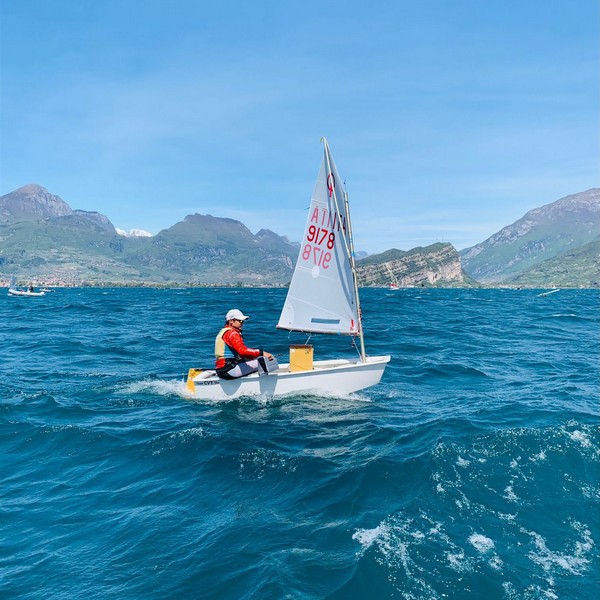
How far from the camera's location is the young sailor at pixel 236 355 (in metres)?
18.0

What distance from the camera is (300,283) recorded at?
20.3 m

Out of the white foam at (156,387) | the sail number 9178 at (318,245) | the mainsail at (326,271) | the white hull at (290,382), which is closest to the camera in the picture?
the white hull at (290,382)

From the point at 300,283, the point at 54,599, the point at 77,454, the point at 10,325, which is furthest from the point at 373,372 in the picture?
the point at 10,325

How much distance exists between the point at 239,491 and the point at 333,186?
13458 mm

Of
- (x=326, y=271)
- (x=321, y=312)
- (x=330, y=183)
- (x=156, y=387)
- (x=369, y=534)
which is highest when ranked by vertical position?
(x=330, y=183)

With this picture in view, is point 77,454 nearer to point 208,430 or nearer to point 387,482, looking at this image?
point 208,430

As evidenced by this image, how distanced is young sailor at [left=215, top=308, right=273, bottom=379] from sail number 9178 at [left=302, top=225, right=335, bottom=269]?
4497 mm

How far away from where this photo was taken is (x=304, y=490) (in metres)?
10.8

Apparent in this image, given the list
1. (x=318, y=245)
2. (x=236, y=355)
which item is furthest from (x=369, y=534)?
(x=318, y=245)

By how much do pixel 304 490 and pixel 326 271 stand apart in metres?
11.3

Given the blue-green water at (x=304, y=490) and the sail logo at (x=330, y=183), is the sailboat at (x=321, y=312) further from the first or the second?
the blue-green water at (x=304, y=490)

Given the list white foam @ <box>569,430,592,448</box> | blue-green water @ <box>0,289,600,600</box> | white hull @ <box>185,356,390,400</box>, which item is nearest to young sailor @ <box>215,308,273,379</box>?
white hull @ <box>185,356,390,400</box>

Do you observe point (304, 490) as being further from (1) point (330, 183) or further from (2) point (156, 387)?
(1) point (330, 183)

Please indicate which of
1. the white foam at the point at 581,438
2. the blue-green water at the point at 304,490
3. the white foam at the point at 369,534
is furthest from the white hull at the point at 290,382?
the white foam at the point at 369,534
